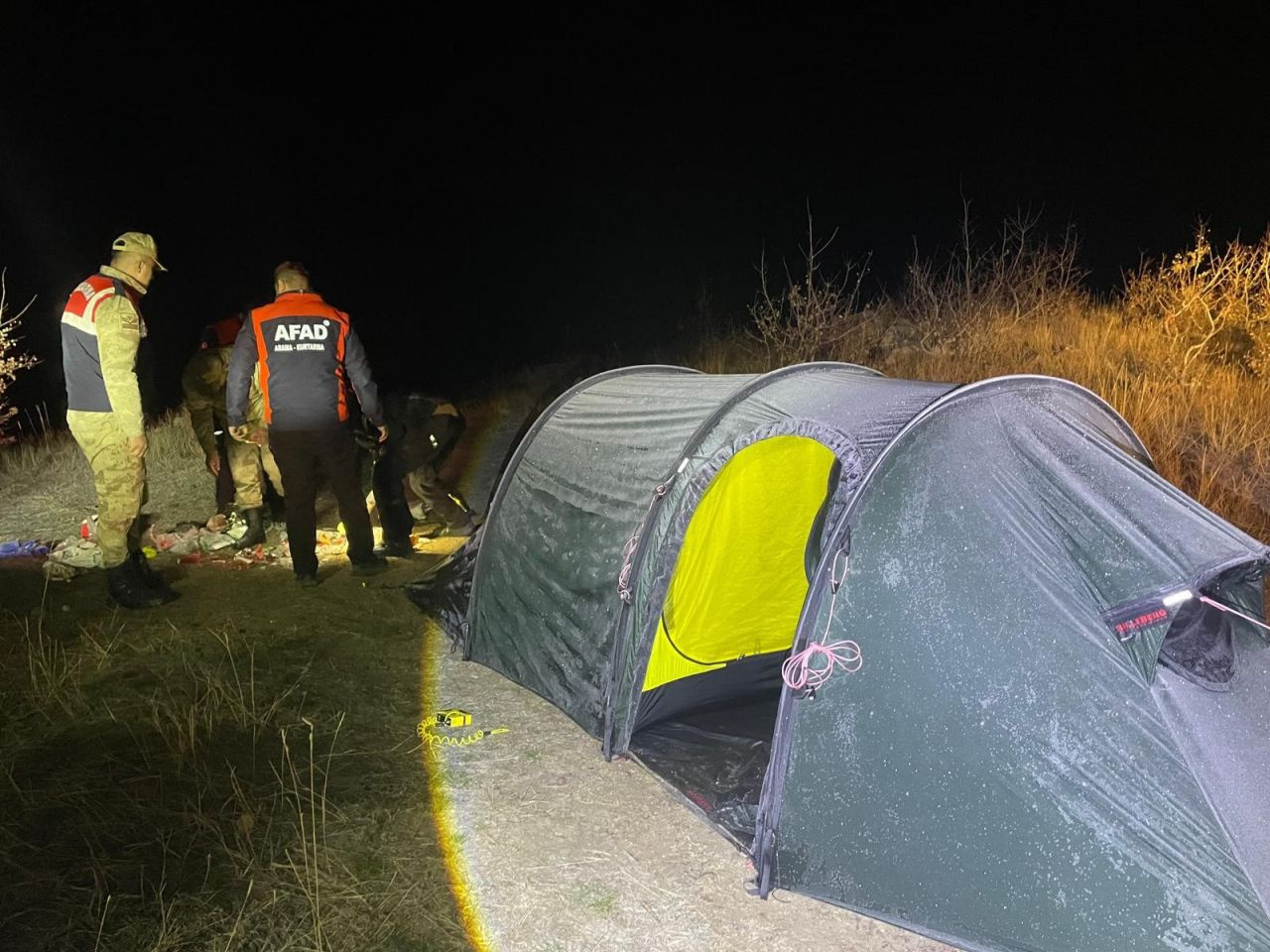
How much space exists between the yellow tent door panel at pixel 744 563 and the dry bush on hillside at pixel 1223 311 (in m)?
5.96

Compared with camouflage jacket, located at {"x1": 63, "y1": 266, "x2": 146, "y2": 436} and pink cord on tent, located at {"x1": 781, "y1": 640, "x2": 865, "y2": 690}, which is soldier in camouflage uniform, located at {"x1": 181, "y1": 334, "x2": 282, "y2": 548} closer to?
camouflage jacket, located at {"x1": 63, "y1": 266, "x2": 146, "y2": 436}

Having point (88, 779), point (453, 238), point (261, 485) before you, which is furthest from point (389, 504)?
point (453, 238)

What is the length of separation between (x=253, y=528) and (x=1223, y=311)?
9.45 metres

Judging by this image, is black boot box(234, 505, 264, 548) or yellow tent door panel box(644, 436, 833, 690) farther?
black boot box(234, 505, 264, 548)

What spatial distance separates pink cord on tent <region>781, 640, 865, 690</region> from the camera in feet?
11.0

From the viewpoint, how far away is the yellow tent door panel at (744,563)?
4602mm

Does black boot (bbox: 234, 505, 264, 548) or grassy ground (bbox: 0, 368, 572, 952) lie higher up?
black boot (bbox: 234, 505, 264, 548)

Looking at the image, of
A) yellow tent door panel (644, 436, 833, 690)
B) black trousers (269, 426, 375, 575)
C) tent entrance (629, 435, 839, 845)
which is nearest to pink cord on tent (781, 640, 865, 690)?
tent entrance (629, 435, 839, 845)

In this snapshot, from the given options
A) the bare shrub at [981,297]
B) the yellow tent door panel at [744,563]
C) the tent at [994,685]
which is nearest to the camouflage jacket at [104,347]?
the tent at [994,685]

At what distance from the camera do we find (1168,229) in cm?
2830

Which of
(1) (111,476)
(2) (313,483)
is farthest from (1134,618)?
(1) (111,476)

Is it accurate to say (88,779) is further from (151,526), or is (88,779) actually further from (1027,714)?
(151,526)

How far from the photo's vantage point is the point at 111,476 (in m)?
5.78

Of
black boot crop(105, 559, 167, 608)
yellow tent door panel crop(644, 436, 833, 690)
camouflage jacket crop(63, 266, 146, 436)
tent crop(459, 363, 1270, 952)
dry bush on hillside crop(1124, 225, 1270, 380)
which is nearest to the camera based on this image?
tent crop(459, 363, 1270, 952)
